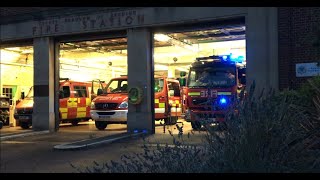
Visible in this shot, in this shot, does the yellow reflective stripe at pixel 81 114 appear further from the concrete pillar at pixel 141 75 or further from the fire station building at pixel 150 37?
the concrete pillar at pixel 141 75

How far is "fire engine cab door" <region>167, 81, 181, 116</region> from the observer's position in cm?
2103

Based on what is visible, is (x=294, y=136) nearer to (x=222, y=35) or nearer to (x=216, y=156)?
(x=216, y=156)

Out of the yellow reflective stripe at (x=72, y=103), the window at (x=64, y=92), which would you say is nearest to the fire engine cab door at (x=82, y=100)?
the yellow reflective stripe at (x=72, y=103)

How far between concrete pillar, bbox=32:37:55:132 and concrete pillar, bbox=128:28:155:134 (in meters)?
3.81

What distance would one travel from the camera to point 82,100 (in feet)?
74.0

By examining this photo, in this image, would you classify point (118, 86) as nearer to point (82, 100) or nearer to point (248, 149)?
point (82, 100)

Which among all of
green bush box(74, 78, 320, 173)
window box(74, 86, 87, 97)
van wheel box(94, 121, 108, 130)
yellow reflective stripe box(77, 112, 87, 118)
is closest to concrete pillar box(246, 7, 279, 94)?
van wheel box(94, 121, 108, 130)

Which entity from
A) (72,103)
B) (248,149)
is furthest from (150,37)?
(248,149)

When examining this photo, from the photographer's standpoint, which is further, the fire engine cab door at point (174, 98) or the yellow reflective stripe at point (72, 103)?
the yellow reflective stripe at point (72, 103)

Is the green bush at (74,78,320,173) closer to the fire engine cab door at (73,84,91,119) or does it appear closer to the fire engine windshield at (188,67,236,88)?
the fire engine windshield at (188,67,236,88)

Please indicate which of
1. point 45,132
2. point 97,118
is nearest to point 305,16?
point 97,118

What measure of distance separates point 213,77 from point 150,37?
9.09 ft

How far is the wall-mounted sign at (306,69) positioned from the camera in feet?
45.6
